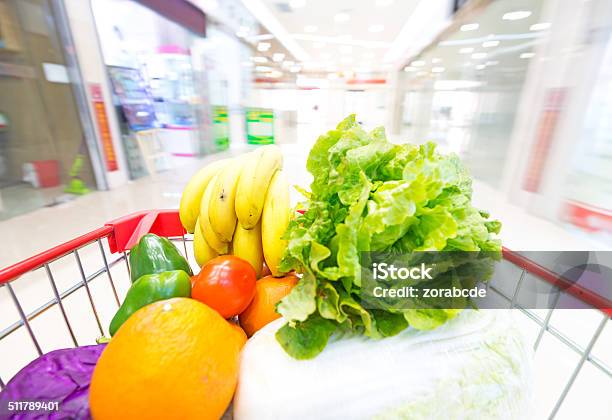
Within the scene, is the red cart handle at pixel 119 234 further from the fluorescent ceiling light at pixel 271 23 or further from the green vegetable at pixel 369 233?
the fluorescent ceiling light at pixel 271 23

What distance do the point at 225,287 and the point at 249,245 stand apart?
0.56 ft

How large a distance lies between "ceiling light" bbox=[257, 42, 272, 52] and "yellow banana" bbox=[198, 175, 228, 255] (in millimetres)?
8069

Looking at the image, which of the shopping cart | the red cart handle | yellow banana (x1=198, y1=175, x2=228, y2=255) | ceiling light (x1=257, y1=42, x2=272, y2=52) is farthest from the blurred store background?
yellow banana (x1=198, y1=175, x2=228, y2=255)

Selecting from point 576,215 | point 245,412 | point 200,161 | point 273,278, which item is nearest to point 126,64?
point 200,161

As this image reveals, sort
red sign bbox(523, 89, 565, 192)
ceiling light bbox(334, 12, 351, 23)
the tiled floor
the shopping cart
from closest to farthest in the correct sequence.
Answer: the shopping cart → the tiled floor → red sign bbox(523, 89, 565, 192) → ceiling light bbox(334, 12, 351, 23)

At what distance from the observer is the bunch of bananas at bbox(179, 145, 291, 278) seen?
63cm

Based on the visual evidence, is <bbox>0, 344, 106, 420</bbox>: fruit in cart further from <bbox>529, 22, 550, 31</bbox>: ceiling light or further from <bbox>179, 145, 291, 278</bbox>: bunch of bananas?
<bbox>529, 22, 550, 31</bbox>: ceiling light

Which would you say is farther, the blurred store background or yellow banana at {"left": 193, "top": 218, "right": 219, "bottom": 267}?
the blurred store background

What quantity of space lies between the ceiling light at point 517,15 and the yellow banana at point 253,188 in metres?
3.99

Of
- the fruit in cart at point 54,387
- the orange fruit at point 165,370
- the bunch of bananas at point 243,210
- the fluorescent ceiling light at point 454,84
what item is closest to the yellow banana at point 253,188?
the bunch of bananas at point 243,210

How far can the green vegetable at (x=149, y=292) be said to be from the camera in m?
0.52

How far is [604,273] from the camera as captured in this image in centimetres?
54

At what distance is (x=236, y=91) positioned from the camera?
6.85 m

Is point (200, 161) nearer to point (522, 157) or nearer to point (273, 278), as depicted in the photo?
point (522, 157)
